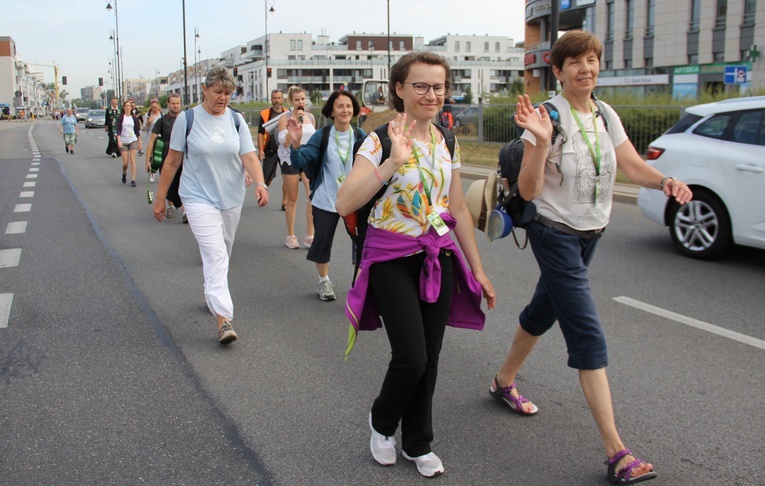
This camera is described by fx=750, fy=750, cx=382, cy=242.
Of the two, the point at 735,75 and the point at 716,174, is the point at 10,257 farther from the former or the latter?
the point at 735,75

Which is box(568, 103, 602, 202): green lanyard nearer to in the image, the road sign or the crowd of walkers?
the crowd of walkers

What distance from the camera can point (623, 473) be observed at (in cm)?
304

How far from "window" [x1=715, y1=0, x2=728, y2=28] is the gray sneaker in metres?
44.9

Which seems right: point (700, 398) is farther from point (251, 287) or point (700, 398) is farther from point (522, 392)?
point (251, 287)

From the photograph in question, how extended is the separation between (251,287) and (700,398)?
401 cm

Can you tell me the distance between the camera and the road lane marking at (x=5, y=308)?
5.72m

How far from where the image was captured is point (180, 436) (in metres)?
3.63

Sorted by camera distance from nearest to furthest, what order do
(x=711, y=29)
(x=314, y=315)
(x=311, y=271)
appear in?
(x=314, y=315) → (x=311, y=271) → (x=711, y=29)

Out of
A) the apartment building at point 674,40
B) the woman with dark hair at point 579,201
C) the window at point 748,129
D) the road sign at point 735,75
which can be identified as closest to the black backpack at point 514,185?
the woman with dark hair at point 579,201

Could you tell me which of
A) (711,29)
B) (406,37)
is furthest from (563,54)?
(406,37)

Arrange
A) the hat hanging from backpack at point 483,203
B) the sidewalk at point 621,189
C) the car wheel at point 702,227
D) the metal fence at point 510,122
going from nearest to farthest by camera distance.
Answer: the hat hanging from backpack at point 483,203 < the car wheel at point 702,227 < the sidewalk at point 621,189 < the metal fence at point 510,122

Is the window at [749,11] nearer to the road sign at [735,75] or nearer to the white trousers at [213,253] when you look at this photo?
the road sign at [735,75]

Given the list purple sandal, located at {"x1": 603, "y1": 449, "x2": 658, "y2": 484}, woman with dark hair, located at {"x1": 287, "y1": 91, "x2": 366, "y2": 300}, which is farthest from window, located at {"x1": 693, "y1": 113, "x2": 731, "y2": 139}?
purple sandal, located at {"x1": 603, "y1": 449, "x2": 658, "y2": 484}

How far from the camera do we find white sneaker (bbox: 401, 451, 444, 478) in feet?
10.5
